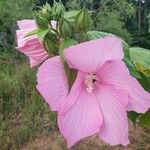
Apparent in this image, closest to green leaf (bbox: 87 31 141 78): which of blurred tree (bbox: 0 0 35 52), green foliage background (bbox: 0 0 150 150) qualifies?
green foliage background (bbox: 0 0 150 150)

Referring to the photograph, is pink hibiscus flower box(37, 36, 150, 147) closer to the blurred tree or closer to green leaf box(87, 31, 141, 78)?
green leaf box(87, 31, 141, 78)

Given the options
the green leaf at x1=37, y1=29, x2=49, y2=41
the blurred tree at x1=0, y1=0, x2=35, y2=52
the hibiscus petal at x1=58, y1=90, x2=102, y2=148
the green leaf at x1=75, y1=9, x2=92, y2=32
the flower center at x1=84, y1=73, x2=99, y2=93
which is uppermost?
the green leaf at x1=75, y1=9, x2=92, y2=32

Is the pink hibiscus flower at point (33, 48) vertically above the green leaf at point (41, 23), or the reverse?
the green leaf at point (41, 23)

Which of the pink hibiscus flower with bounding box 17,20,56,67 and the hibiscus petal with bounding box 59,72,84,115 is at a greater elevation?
the pink hibiscus flower with bounding box 17,20,56,67

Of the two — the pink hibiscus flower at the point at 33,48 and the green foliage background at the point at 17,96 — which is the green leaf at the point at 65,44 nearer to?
the pink hibiscus flower at the point at 33,48

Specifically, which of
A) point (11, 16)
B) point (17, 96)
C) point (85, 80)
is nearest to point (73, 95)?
point (85, 80)

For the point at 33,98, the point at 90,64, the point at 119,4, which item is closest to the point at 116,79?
the point at 90,64

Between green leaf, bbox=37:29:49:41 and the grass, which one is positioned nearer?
green leaf, bbox=37:29:49:41

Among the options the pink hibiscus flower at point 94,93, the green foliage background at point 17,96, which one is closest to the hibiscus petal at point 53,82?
the pink hibiscus flower at point 94,93

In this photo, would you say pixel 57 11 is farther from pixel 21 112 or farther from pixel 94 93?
pixel 21 112

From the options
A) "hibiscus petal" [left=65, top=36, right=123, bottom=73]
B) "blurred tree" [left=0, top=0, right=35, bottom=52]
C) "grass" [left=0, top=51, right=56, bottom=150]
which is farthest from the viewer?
"blurred tree" [left=0, top=0, right=35, bottom=52]
